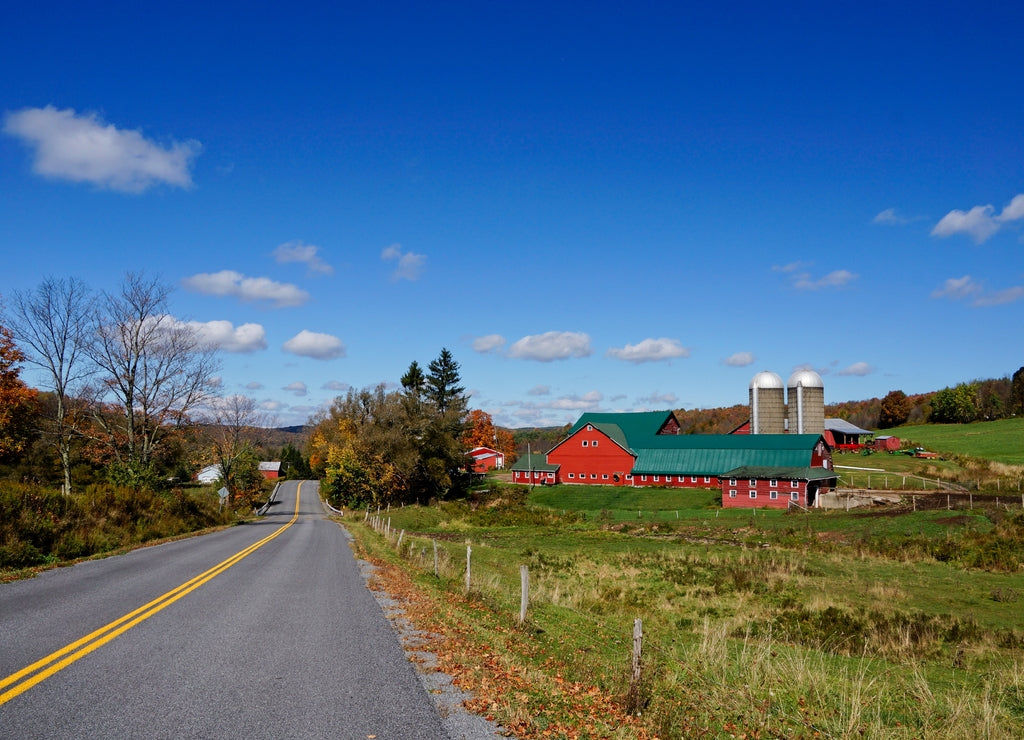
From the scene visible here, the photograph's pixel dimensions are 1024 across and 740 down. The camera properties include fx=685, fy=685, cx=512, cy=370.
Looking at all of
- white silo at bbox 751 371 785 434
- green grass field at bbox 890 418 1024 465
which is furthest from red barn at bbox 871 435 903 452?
white silo at bbox 751 371 785 434

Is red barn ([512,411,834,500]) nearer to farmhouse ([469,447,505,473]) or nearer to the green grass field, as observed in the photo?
the green grass field

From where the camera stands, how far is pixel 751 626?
17250 mm

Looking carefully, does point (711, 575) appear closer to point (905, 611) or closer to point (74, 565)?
point (905, 611)

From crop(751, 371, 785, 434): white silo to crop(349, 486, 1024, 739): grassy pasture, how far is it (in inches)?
1541

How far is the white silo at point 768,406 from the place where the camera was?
82.9 meters

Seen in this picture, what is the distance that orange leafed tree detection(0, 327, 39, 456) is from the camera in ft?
144

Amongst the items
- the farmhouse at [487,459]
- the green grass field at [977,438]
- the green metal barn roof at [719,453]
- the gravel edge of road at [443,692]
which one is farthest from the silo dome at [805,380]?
the gravel edge of road at [443,692]

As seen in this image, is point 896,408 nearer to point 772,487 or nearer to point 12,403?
point 772,487

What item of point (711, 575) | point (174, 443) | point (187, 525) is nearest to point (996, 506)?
point (711, 575)

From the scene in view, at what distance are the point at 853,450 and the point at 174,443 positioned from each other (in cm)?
8844

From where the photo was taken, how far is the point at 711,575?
83.3 ft

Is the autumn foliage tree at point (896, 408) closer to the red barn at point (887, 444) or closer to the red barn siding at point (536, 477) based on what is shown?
the red barn at point (887, 444)

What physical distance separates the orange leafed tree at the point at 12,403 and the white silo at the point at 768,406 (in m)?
72.3

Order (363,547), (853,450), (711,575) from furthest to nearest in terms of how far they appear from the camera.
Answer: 1. (853,450)
2. (363,547)
3. (711,575)
